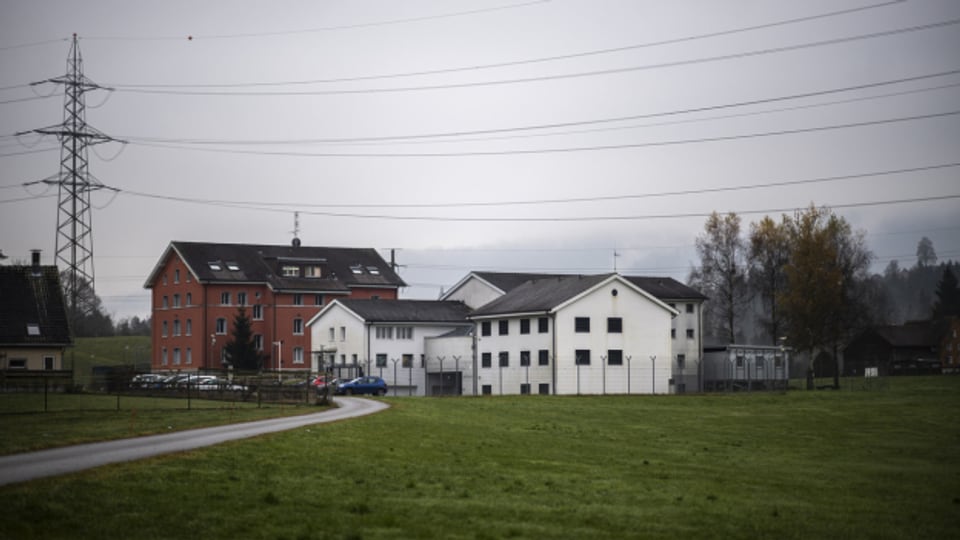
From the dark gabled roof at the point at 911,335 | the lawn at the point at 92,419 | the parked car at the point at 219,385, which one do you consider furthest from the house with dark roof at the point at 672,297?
the lawn at the point at 92,419

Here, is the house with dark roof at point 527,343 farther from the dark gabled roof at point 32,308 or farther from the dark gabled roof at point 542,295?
the dark gabled roof at point 32,308

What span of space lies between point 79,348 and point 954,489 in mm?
A: 116696

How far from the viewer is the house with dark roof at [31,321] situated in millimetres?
74000

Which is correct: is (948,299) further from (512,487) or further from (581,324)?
Result: (512,487)

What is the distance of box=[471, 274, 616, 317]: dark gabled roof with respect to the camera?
76.2 metres

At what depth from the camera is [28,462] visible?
72.6ft

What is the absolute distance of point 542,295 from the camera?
80.4 metres

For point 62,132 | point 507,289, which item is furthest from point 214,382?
point 507,289

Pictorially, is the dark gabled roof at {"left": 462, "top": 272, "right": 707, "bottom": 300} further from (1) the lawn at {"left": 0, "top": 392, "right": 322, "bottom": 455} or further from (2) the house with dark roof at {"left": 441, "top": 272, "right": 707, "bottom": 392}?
(1) the lawn at {"left": 0, "top": 392, "right": 322, "bottom": 455}

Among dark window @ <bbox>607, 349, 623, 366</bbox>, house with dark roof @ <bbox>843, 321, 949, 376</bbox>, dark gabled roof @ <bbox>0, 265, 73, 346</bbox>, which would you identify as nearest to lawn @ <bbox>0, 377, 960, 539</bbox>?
dark window @ <bbox>607, 349, 623, 366</bbox>

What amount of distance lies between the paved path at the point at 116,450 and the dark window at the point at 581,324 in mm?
40110

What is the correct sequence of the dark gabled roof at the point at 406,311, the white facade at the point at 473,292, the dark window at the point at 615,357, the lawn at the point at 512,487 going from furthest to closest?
the white facade at the point at 473,292
the dark gabled roof at the point at 406,311
the dark window at the point at 615,357
the lawn at the point at 512,487

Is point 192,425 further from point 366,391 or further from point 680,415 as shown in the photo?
point 366,391

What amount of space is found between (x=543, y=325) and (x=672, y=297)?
25733mm
